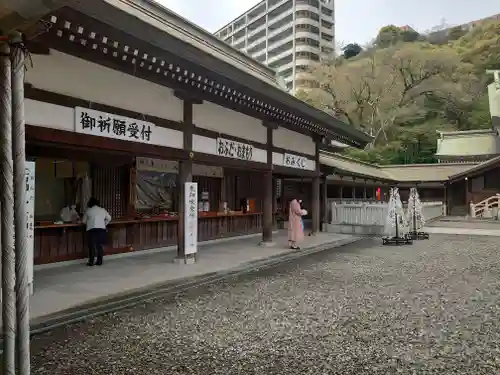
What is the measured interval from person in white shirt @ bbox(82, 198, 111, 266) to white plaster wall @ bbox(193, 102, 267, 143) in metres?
2.91

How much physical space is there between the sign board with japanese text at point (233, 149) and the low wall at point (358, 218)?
7.44 meters

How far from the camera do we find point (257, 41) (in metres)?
89.4

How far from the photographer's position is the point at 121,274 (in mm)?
8297

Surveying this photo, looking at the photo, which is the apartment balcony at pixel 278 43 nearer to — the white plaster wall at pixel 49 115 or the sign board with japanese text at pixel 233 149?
the sign board with japanese text at pixel 233 149

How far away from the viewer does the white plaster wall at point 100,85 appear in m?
6.30

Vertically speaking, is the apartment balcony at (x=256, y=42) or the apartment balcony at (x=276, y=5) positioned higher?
the apartment balcony at (x=276, y=5)

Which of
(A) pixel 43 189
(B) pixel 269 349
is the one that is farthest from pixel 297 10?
(B) pixel 269 349

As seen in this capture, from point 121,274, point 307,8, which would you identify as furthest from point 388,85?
point 307,8

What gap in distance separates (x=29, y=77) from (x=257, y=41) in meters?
88.7

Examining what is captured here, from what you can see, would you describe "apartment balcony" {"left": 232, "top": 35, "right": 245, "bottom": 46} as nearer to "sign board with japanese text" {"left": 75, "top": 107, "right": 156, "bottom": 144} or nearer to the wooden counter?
the wooden counter

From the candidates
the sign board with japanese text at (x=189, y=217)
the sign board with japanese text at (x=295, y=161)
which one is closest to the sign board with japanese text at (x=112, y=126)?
the sign board with japanese text at (x=189, y=217)

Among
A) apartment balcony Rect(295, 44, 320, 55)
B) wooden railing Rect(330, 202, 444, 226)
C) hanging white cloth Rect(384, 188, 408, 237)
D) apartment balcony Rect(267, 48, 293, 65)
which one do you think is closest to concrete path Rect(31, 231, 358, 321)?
hanging white cloth Rect(384, 188, 408, 237)

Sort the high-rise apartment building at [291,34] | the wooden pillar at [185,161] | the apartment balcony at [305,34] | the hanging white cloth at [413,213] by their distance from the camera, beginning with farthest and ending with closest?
the apartment balcony at [305,34] < the high-rise apartment building at [291,34] < the hanging white cloth at [413,213] < the wooden pillar at [185,161]

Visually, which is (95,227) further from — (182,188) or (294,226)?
(294,226)
